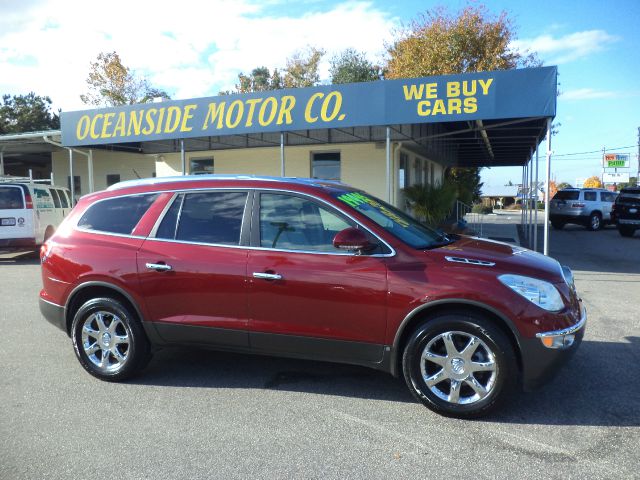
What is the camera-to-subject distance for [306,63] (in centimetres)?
4441

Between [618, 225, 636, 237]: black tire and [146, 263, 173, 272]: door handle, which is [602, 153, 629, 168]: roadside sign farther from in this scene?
[146, 263, 173, 272]: door handle

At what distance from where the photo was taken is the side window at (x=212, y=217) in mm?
4293

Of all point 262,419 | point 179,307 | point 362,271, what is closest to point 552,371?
point 362,271

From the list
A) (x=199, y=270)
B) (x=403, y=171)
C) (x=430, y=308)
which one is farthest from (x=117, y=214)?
(x=403, y=171)

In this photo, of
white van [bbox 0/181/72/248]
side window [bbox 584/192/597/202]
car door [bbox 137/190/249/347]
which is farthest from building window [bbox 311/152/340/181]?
side window [bbox 584/192/597/202]

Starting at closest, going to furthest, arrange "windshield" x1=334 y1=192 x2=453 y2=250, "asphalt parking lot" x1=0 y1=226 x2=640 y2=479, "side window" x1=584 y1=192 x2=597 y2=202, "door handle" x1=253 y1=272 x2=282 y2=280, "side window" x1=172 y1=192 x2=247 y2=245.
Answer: "asphalt parking lot" x1=0 y1=226 x2=640 y2=479 → "door handle" x1=253 y1=272 x2=282 y2=280 → "windshield" x1=334 y1=192 x2=453 y2=250 → "side window" x1=172 y1=192 x2=247 y2=245 → "side window" x1=584 y1=192 x2=597 y2=202

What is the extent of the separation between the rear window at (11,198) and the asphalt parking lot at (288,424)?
8.14 m

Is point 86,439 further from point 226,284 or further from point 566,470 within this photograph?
point 566,470

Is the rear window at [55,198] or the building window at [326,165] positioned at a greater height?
the building window at [326,165]

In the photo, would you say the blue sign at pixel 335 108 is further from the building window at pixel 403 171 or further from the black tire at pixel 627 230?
the black tire at pixel 627 230

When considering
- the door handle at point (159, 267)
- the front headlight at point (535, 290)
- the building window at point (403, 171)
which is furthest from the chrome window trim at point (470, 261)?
the building window at point (403, 171)

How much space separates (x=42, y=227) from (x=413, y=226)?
11461 millimetres

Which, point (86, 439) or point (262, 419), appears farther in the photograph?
point (262, 419)

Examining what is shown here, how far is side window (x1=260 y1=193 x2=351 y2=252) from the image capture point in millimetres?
4051
